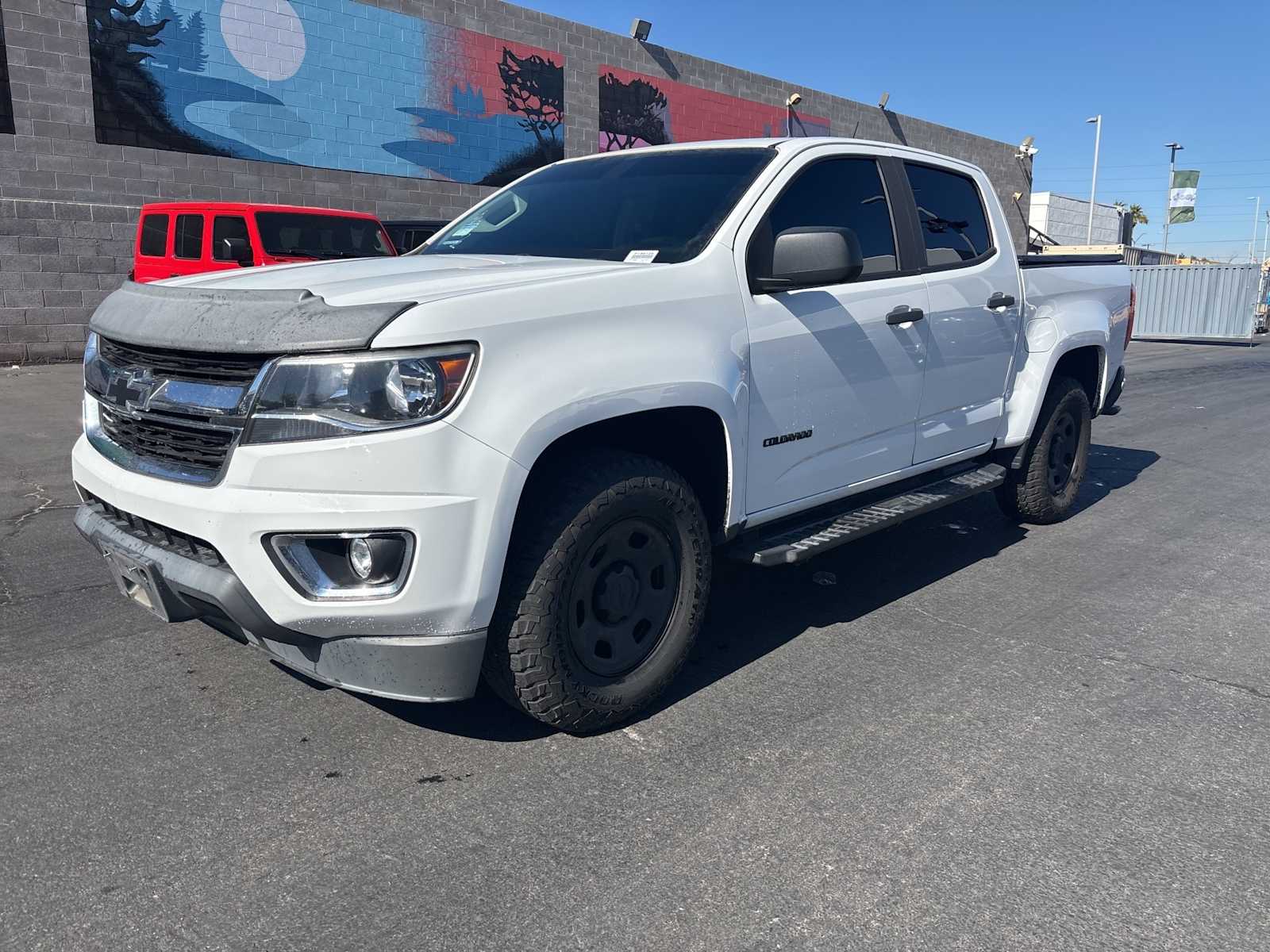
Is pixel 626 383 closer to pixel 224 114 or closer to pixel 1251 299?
pixel 224 114

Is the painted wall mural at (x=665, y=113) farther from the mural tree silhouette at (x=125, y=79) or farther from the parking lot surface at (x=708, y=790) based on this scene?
the parking lot surface at (x=708, y=790)

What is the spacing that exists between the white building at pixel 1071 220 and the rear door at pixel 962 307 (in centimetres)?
3818

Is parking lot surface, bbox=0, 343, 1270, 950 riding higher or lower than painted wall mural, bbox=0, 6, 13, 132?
lower

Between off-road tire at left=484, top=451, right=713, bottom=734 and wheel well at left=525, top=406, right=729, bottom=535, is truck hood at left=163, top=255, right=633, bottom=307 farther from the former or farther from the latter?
off-road tire at left=484, top=451, right=713, bottom=734

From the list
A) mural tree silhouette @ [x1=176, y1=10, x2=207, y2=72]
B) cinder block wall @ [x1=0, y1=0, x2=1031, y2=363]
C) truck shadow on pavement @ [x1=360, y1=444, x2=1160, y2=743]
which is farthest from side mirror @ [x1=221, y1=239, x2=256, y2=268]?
truck shadow on pavement @ [x1=360, y1=444, x2=1160, y2=743]

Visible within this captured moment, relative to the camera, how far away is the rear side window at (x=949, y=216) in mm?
4562

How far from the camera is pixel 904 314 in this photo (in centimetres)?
412

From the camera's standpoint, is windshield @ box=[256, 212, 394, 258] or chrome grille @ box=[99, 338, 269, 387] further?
windshield @ box=[256, 212, 394, 258]

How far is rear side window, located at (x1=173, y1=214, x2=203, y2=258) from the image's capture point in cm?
1136

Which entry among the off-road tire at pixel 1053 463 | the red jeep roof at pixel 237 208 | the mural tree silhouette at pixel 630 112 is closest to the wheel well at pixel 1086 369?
the off-road tire at pixel 1053 463

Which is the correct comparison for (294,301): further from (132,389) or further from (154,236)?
(154,236)

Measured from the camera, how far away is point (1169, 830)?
2.67 metres

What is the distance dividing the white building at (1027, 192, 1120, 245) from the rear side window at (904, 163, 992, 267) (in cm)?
3817

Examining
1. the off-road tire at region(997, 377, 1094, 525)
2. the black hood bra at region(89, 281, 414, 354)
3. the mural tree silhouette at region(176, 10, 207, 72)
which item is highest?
the mural tree silhouette at region(176, 10, 207, 72)
